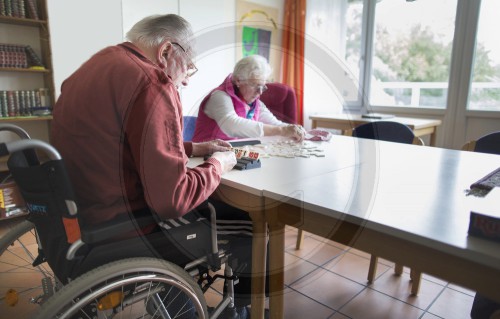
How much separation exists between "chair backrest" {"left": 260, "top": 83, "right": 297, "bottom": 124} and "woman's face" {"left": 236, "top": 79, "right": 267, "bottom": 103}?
0.68 meters

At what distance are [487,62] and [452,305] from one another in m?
2.38

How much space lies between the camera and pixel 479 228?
63cm

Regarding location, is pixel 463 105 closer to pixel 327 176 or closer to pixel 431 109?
pixel 431 109

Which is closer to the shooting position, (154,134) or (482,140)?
(154,134)

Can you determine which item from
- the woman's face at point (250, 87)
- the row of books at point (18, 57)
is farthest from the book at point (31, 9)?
the woman's face at point (250, 87)

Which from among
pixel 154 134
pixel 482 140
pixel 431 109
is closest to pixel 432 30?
pixel 431 109

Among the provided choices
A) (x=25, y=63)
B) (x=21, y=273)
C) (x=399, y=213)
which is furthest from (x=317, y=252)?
(x=25, y=63)

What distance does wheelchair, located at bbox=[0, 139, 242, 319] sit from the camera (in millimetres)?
717

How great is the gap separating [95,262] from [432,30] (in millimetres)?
3594

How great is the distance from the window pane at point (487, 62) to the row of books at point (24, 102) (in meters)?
3.64

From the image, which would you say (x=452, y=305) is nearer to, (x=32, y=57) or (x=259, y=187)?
(x=259, y=187)

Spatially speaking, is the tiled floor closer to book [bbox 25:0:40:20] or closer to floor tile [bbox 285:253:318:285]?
floor tile [bbox 285:253:318:285]

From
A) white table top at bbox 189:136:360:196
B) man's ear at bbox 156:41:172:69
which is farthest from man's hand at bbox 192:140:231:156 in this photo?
man's ear at bbox 156:41:172:69

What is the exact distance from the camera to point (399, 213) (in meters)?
0.76
